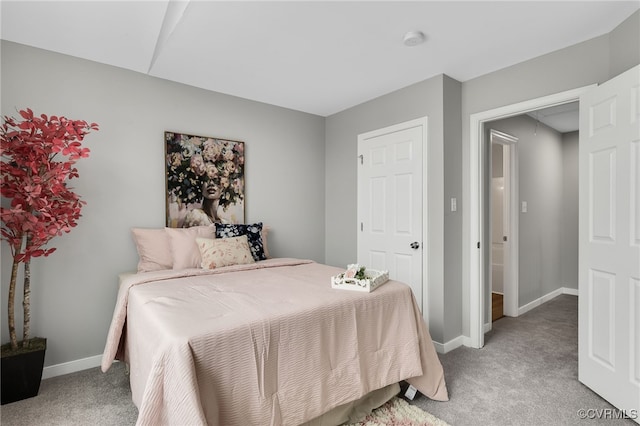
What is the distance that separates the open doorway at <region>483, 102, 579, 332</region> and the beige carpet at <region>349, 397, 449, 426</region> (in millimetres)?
1759

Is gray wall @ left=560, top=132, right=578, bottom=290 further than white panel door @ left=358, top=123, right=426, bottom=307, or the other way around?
gray wall @ left=560, top=132, right=578, bottom=290

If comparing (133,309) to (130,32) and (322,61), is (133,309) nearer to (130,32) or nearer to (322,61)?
(130,32)

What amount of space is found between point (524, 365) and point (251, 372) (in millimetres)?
2344

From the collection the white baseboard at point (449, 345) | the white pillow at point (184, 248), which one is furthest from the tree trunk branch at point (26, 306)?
the white baseboard at point (449, 345)

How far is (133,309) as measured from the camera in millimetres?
2045

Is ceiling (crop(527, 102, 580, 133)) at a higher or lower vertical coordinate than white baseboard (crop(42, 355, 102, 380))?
higher

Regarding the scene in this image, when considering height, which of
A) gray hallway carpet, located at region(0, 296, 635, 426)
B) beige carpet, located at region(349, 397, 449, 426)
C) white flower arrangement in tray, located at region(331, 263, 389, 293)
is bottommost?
gray hallway carpet, located at region(0, 296, 635, 426)

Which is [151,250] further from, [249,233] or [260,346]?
[260,346]

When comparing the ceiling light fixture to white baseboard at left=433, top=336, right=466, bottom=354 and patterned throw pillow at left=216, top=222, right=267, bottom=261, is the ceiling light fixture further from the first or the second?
white baseboard at left=433, top=336, right=466, bottom=354

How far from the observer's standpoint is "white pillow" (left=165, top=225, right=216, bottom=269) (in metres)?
2.82

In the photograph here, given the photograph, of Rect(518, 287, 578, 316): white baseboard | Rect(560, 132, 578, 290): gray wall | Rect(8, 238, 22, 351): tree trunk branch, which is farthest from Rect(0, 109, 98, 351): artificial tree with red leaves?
Rect(560, 132, 578, 290): gray wall

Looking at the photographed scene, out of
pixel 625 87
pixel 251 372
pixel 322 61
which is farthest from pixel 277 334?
pixel 625 87

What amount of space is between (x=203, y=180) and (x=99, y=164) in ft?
2.85

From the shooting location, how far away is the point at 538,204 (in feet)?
14.8
